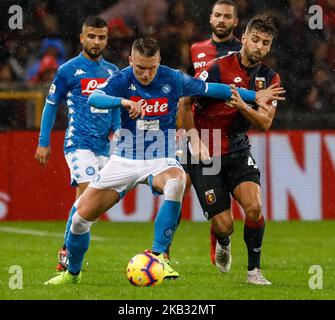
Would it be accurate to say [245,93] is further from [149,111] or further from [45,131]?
[45,131]

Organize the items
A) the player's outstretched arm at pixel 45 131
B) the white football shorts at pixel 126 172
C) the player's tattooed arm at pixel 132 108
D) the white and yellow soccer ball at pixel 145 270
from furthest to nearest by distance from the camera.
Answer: the player's outstretched arm at pixel 45 131 → the white football shorts at pixel 126 172 → the white and yellow soccer ball at pixel 145 270 → the player's tattooed arm at pixel 132 108

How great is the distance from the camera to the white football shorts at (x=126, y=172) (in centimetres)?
780

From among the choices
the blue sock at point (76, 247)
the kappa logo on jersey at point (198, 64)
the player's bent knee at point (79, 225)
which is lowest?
the blue sock at point (76, 247)

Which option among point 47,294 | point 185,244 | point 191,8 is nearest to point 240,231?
point 185,244

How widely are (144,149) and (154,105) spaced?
331 millimetres

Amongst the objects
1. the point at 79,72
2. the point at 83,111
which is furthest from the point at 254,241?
the point at 79,72

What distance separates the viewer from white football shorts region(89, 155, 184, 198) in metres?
7.80

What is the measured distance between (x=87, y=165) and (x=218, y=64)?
5.15ft

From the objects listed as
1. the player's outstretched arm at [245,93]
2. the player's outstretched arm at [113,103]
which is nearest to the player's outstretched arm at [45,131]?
the player's outstretched arm at [113,103]

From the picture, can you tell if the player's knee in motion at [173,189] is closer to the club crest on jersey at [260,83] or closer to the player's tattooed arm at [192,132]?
the player's tattooed arm at [192,132]

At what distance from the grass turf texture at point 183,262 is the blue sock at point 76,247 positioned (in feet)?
0.66

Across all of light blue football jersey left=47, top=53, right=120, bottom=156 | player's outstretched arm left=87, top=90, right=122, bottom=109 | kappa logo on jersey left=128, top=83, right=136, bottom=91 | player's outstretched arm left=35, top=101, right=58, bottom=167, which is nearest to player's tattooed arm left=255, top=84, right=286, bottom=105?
kappa logo on jersey left=128, top=83, right=136, bottom=91

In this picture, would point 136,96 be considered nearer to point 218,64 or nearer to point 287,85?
point 218,64
